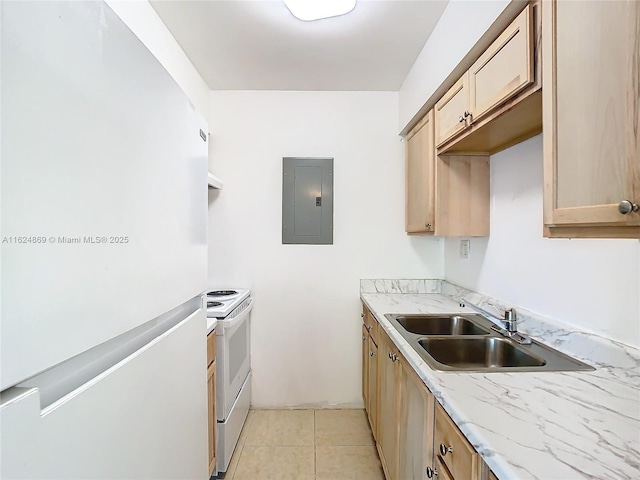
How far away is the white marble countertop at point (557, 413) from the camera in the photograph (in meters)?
0.64

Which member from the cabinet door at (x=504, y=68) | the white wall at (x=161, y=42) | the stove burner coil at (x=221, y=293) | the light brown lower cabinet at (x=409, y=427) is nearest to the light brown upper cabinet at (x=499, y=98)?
the cabinet door at (x=504, y=68)

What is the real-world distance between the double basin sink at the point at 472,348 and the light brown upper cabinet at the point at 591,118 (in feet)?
1.74

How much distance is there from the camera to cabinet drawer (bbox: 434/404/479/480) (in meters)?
0.77

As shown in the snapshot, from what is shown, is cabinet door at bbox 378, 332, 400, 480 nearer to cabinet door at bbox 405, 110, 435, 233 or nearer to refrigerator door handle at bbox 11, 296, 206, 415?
cabinet door at bbox 405, 110, 435, 233

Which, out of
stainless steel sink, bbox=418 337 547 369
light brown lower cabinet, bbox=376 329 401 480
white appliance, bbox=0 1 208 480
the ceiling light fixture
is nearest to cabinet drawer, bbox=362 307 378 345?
light brown lower cabinet, bbox=376 329 401 480

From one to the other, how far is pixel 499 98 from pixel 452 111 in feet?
1.54

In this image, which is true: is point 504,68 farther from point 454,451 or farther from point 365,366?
point 365,366

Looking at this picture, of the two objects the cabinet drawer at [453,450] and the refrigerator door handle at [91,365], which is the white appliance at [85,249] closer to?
the refrigerator door handle at [91,365]

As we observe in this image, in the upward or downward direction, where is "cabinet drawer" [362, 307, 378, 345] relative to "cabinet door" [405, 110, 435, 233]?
downward

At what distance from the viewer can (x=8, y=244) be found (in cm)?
40

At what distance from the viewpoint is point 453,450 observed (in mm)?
874

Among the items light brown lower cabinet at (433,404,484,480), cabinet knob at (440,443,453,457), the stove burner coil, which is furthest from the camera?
the stove burner coil

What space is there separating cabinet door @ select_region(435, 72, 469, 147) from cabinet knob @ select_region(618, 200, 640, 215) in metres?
0.91

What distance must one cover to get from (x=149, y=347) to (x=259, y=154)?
2.10 meters
